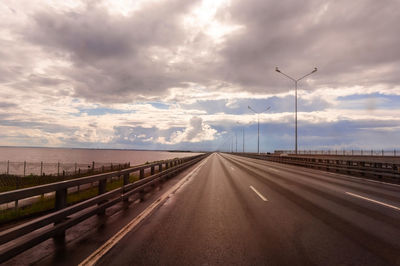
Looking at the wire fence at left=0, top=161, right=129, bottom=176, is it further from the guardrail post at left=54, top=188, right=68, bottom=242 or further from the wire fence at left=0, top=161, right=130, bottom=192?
the guardrail post at left=54, top=188, right=68, bottom=242

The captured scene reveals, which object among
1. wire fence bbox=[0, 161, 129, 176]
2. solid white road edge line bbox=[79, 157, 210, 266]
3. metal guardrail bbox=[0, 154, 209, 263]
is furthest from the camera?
wire fence bbox=[0, 161, 129, 176]

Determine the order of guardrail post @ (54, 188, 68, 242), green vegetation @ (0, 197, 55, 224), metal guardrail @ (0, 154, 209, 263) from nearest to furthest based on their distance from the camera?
1. metal guardrail @ (0, 154, 209, 263)
2. guardrail post @ (54, 188, 68, 242)
3. green vegetation @ (0, 197, 55, 224)

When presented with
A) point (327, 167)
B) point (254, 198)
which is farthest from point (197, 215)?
point (327, 167)

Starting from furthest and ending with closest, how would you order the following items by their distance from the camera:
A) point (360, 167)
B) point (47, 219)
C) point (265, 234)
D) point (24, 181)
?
point (24, 181) → point (360, 167) → point (265, 234) → point (47, 219)

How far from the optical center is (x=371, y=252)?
4383 mm

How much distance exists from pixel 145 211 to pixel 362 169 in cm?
1736

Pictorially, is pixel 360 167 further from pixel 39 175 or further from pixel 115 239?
pixel 39 175

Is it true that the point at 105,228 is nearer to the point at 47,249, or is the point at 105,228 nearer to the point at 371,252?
the point at 47,249

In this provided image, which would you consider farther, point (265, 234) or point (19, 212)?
point (19, 212)

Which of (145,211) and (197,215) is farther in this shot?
(145,211)

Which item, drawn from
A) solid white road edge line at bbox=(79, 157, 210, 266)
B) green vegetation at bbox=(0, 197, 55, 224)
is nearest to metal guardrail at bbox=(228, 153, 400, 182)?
solid white road edge line at bbox=(79, 157, 210, 266)

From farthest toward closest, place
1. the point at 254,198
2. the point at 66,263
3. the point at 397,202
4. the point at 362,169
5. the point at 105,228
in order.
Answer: the point at 362,169
the point at 254,198
the point at 397,202
the point at 105,228
the point at 66,263

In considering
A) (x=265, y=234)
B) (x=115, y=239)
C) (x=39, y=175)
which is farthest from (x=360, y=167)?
(x=39, y=175)

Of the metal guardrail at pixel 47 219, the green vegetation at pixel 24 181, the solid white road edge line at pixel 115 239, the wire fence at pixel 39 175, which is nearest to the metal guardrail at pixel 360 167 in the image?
the solid white road edge line at pixel 115 239
